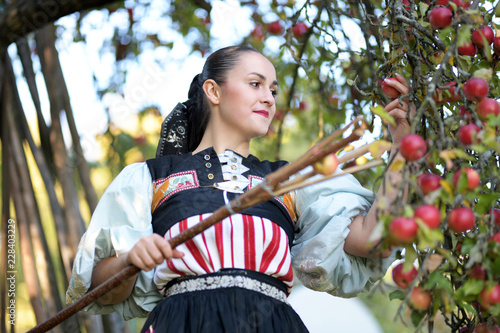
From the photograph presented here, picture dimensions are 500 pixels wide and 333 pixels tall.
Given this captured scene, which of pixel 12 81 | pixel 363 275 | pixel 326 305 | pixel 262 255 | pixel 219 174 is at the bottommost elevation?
pixel 326 305

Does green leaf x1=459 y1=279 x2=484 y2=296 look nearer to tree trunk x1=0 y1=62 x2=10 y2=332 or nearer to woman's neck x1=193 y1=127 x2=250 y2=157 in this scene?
woman's neck x1=193 y1=127 x2=250 y2=157

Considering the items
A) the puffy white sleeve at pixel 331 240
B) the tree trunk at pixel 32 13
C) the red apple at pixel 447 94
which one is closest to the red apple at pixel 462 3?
the red apple at pixel 447 94

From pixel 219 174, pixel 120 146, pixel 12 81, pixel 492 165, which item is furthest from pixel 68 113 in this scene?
pixel 492 165

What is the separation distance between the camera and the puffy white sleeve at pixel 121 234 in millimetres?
1271

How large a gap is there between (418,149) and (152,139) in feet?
Result: 9.56

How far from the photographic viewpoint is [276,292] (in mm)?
1276

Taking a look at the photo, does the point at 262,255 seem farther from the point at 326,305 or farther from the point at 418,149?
the point at 326,305

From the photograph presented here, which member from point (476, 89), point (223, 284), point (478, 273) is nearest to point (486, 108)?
point (476, 89)

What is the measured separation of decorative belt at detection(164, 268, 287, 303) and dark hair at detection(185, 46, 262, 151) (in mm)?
456

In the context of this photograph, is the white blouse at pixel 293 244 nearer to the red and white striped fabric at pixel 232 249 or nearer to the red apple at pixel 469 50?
the red and white striped fabric at pixel 232 249

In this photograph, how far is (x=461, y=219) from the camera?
883mm

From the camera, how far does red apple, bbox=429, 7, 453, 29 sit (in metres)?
1.01

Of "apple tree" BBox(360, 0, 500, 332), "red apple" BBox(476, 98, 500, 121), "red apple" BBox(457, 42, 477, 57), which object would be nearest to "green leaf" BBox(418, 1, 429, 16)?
"apple tree" BBox(360, 0, 500, 332)

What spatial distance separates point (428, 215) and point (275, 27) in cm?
198
